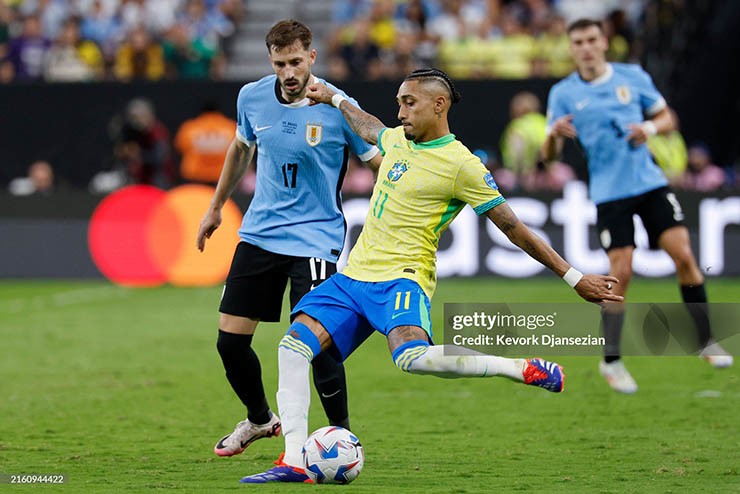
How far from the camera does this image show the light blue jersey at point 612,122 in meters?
10.0

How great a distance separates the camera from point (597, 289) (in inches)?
252

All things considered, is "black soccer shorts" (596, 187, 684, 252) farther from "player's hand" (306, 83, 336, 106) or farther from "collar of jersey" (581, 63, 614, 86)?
"player's hand" (306, 83, 336, 106)

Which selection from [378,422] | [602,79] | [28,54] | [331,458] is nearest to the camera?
[331,458]

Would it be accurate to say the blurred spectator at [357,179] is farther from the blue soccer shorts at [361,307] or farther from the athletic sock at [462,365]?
the athletic sock at [462,365]

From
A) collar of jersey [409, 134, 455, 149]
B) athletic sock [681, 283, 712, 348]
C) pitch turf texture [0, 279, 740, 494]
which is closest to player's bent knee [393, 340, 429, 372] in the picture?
pitch turf texture [0, 279, 740, 494]

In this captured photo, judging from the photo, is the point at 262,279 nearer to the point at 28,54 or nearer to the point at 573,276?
the point at 573,276

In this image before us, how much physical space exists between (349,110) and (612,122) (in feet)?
11.4

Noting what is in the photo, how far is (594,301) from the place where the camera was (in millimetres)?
6422

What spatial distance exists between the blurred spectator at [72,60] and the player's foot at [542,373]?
1635 cm

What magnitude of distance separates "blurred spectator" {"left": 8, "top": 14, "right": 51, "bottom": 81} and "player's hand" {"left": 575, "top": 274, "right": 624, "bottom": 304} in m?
17.2

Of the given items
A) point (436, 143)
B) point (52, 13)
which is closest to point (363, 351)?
point (436, 143)

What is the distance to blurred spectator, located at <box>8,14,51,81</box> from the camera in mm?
22109

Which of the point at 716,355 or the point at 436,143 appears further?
the point at 716,355

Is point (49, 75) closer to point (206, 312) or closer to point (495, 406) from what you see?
point (206, 312)
